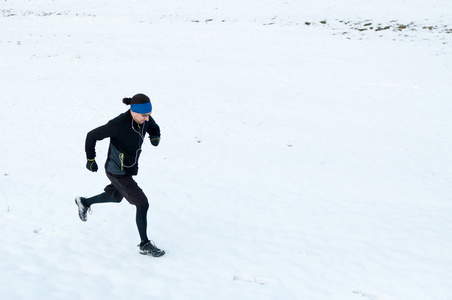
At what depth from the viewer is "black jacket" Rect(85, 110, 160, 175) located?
4.49m

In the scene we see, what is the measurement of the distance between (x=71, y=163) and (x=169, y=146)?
8.67 ft

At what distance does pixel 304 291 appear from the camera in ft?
14.8

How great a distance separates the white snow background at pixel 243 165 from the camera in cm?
477

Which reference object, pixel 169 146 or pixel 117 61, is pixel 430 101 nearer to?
pixel 169 146

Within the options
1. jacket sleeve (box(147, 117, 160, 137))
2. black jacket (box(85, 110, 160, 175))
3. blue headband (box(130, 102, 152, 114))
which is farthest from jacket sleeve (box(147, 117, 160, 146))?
blue headband (box(130, 102, 152, 114))

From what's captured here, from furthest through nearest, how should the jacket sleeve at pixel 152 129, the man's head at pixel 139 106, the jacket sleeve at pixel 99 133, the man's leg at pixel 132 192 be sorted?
the jacket sleeve at pixel 152 129, the man's leg at pixel 132 192, the jacket sleeve at pixel 99 133, the man's head at pixel 139 106

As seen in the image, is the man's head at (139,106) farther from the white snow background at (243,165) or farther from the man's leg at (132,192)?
the white snow background at (243,165)

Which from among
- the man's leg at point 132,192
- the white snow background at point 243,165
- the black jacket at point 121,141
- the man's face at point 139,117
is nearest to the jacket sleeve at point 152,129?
the black jacket at point 121,141

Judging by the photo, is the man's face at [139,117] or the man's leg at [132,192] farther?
the man's leg at [132,192]

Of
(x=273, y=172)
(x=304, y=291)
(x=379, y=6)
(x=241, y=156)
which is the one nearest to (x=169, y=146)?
(x=241, y=156)

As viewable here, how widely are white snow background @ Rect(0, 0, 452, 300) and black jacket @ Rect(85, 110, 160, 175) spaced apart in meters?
1.31

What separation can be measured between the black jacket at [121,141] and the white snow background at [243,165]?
1.31m

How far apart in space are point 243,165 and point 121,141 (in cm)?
512

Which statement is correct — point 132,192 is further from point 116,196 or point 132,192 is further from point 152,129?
point 152,129
